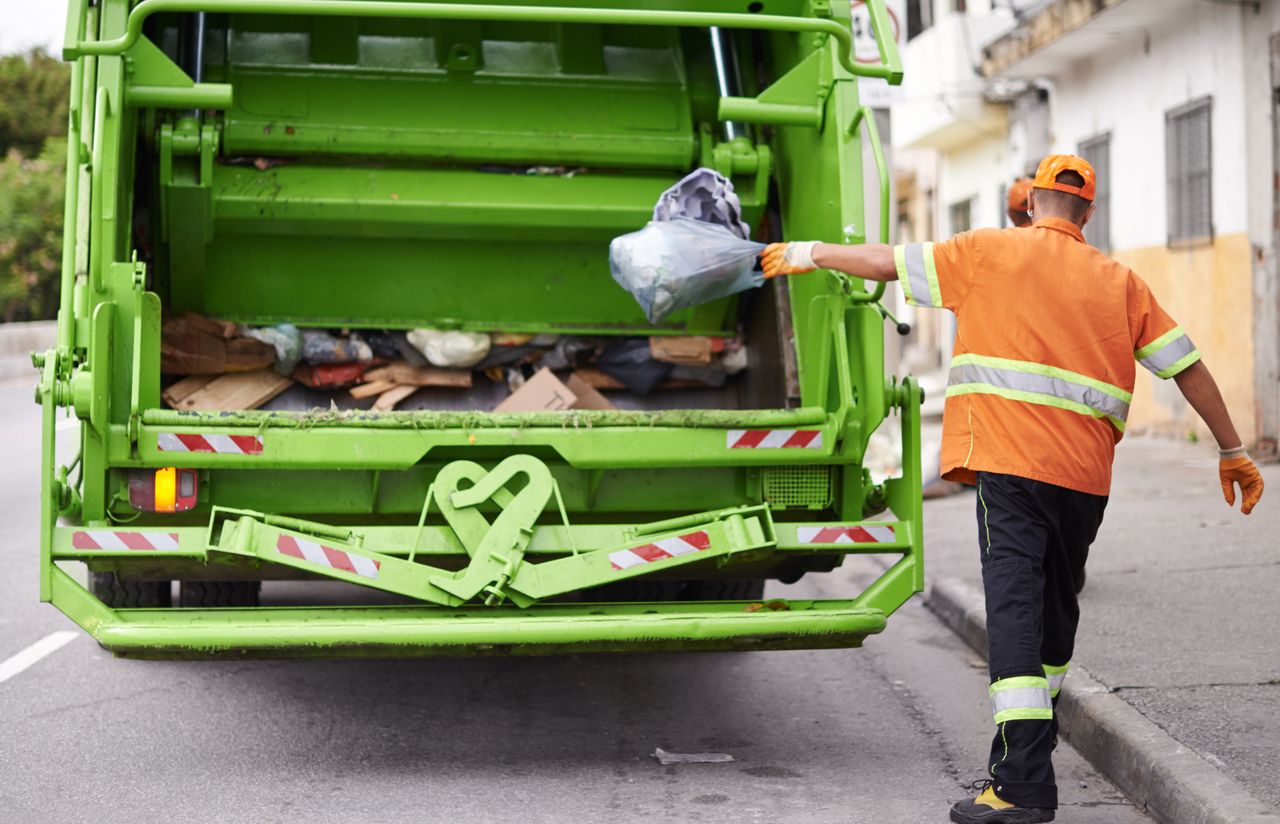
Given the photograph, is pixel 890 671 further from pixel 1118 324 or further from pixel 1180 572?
pixel 1118 324

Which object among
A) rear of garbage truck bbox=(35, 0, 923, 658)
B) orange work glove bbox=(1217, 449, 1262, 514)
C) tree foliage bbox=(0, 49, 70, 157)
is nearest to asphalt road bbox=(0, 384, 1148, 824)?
rear of garbage truck bbox=(35, 0, 923, 658)

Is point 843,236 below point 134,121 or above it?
below

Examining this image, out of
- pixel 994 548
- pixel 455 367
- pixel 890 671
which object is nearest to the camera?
pixel 994 548

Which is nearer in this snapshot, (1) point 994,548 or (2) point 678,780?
(1) point 994,548

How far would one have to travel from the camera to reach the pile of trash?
5500mm

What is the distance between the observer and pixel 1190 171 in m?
11.2

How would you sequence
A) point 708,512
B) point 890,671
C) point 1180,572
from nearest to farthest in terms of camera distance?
point 708,512
point 890,671
point 1180,572

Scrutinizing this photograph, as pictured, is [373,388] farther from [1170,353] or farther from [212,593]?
[1170,353]

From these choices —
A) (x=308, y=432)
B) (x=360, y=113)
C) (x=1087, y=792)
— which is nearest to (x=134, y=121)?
(x=360, y=113)

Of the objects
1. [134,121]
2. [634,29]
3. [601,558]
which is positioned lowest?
[601,558]

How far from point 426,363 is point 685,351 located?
973 millimetres

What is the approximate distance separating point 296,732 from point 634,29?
2.88 meters

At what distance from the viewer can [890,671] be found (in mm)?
5496

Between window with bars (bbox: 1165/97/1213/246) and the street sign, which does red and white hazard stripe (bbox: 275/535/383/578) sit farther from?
window with bars (bbox: 1165/97/1213/246)
